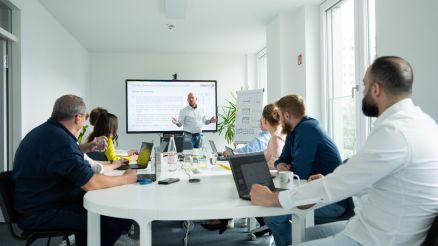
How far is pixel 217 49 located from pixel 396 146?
6866mm

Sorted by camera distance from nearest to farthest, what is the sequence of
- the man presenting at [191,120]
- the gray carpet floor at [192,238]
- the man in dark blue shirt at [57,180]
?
the man in dark blue shirt at [57,180] < the gray carpet floor at [192,238] < the man presenting at [191,120]

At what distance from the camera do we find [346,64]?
14.8 feet

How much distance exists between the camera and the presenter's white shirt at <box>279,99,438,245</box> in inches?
50.3

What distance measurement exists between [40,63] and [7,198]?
3137mm

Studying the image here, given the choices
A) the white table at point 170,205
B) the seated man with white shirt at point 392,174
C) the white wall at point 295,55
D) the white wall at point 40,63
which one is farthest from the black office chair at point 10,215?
the white wall at point 295,55

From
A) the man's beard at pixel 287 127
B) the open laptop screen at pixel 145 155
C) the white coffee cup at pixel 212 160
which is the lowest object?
the white coffee cup at pixel 212 160

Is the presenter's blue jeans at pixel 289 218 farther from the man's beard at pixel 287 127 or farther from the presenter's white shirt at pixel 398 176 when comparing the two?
the presenter's white shirt at pixel 398 176

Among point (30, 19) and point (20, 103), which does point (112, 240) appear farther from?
point (30, 19)

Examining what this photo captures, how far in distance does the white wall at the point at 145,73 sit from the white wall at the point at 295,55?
8.10ft

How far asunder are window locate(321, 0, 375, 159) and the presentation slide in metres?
3.75

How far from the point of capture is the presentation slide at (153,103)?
788cm

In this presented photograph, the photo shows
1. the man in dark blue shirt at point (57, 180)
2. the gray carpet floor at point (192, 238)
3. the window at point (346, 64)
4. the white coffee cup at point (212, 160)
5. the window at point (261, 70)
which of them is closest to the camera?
the man in dark blue shirt at point (57, 180)

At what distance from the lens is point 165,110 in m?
7.91

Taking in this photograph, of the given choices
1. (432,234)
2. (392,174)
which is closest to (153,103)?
(392,174)
